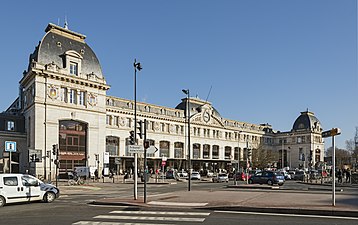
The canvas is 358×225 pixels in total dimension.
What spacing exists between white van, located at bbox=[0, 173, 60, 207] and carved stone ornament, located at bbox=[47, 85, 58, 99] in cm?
3593

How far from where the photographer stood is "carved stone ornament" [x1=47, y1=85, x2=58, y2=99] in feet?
180

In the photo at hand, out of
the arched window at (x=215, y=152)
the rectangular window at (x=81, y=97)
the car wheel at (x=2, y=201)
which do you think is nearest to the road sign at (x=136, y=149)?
the car wheel at (x=2, y=201)

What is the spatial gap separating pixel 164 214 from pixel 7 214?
→ 6.54m

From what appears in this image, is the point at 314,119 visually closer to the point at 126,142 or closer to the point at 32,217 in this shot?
the point at 126,142

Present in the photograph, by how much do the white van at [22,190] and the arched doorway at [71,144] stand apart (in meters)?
35.4

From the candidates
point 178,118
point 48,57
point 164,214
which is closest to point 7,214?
point 164,214

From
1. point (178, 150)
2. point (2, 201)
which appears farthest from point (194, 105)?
point (2, 201)

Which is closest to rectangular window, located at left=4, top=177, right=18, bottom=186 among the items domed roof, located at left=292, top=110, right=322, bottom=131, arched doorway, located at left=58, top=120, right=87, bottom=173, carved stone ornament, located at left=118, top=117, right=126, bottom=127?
arched doorway, located at left=58, top=120, right=87, bottom=173

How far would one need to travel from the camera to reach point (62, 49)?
58.5 meters

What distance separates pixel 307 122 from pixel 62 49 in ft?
303

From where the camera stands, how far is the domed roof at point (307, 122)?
126 m

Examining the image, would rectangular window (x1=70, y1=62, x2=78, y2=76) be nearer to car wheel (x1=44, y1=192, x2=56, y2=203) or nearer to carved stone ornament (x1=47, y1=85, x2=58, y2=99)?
carved stone ornament (x1=47, y1=85, x2=58, y2=99)

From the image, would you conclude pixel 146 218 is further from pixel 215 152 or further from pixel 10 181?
pixel 215 152

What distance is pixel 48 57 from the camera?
56.0m
